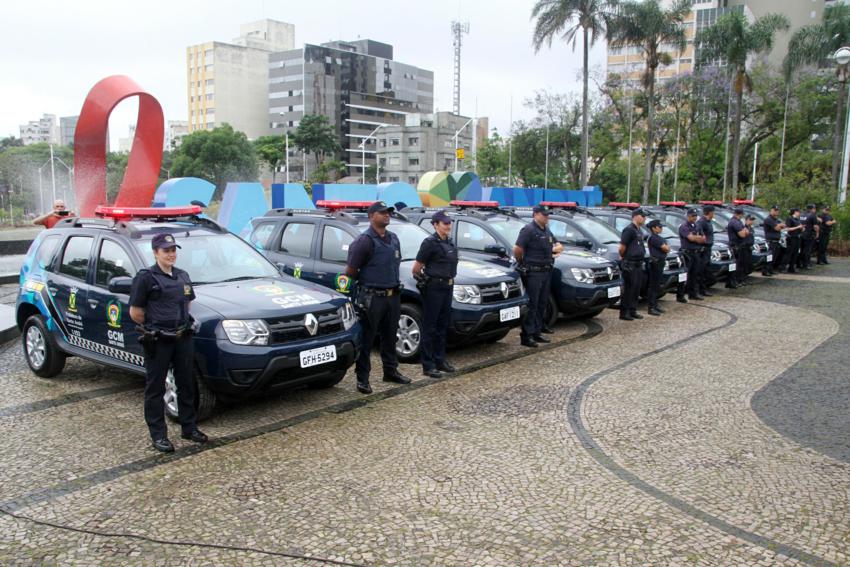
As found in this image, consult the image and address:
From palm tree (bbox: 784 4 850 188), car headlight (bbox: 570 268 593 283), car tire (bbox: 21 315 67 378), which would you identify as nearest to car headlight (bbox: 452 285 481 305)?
car headlight (bbox: 570 268 593 283)

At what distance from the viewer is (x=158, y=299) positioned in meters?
5.04

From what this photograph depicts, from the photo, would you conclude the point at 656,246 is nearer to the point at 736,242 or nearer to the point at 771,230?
the point at 736,242

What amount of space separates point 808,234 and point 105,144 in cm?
1724

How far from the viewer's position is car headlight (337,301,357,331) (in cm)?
626

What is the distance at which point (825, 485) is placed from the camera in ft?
15.2

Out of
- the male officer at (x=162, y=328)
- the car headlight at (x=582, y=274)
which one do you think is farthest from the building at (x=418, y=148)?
the male officer at (x=162, y=328)

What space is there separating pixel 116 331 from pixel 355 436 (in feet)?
7.95

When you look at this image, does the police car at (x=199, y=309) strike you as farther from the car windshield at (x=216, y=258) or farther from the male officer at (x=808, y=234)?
the male officer at (x=808, y=234)

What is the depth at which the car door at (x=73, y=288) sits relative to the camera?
650cm

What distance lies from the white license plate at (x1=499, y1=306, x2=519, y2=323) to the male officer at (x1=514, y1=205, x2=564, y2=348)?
537 mm

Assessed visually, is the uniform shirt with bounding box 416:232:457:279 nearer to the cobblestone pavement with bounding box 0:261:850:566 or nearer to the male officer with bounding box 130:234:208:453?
the cobblestone pavement with bounding box 0:261:850:566

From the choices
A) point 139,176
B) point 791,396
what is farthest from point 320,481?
point 139,176

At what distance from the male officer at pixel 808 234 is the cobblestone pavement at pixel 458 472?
486 inches

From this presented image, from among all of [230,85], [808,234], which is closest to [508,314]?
[808,234]
